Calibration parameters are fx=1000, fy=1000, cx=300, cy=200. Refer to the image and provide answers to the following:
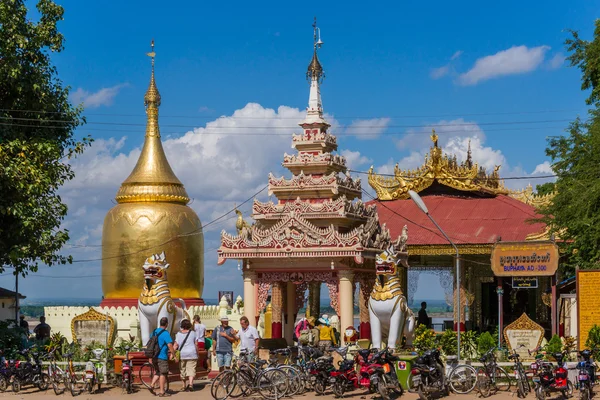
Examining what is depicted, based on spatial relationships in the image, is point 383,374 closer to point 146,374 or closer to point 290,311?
point 146,374

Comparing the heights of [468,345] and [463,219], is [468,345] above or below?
below

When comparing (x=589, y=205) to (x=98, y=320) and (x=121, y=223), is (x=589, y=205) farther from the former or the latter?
(x=121, y=223)

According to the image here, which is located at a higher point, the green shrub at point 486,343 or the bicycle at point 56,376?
the green shrub at point 486,343

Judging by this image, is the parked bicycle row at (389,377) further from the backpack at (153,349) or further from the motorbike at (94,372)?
the motorbike at (94,372)

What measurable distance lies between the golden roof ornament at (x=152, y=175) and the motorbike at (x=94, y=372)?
21.8 meters

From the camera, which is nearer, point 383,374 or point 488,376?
point 383,374

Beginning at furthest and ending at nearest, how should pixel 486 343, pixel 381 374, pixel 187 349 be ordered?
pixel 486 343 → pixel 187 349 → pixel 381 374

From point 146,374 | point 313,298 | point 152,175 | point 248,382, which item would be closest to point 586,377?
point 248,382

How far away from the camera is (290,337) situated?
3384 cm

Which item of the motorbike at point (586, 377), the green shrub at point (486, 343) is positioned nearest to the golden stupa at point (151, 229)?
the green shrub at point (486, 343)

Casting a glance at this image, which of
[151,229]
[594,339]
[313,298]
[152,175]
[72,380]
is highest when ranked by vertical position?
[152,175]

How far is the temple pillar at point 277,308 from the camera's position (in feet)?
109

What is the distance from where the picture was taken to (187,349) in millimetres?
22312

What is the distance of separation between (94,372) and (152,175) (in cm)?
2376
